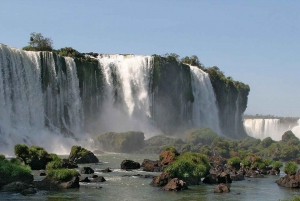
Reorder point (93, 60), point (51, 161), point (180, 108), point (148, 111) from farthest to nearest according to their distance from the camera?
1. point (180, 108)
2. point (148, 111)
3. point (93, 60)
4. point (51, 161)

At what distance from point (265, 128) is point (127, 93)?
49040 mm

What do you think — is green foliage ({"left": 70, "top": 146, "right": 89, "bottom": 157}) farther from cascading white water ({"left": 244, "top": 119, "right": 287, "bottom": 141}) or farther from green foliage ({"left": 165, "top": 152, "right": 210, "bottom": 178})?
cascading white water ({"left": 244, "top": 119, "right": 287, "bottom": 141})

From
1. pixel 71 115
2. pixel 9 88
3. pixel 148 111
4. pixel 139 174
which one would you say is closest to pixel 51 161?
pixel 139 174

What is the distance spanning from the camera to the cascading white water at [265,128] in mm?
110062

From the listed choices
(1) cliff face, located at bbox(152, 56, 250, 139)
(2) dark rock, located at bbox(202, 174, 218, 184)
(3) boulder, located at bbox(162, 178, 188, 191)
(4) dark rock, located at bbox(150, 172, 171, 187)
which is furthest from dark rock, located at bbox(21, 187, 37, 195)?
(1) cliff face, located at bbox(152, 56, 250, 139)

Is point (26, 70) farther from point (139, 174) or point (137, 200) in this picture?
point (137, 200)

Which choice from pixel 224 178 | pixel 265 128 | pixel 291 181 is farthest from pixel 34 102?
pixel 265 128

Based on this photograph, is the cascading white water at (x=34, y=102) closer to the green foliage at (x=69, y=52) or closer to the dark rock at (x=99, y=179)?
the green foliage at (x=69, y=52)

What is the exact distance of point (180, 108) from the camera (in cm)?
8200

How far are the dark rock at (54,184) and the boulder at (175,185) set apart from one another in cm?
497

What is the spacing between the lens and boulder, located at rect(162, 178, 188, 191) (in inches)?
1076

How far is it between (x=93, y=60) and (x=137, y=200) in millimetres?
46831

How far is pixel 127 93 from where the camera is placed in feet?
240

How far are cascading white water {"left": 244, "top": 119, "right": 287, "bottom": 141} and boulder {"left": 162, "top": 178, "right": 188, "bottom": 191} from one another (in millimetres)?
84451
